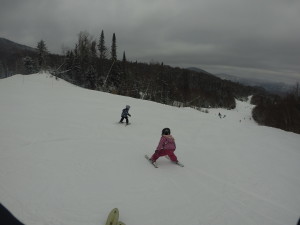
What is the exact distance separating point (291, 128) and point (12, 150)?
3202 cm

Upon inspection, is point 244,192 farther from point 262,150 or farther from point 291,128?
point 291,128

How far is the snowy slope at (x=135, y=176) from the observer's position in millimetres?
5410

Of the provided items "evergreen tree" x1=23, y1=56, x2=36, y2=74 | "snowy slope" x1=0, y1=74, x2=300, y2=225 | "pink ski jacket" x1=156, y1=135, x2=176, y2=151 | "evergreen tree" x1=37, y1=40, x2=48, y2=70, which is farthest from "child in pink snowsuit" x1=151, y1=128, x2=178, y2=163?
"evergreen tree" x1=23, y1=56, x2=36, y2=74

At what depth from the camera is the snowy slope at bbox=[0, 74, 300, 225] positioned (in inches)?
213

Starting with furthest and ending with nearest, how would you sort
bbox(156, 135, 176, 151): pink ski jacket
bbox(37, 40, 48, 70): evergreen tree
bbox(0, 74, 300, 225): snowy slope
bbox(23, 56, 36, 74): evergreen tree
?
bbox(23, 56, 36, 74): evergreen tree
bbox(37, 40, 48, 70): evergreen tree
bbox(156, 135, 176, 151): pink ski jacket
bbox(0, 74, 300, 225): snowy slope

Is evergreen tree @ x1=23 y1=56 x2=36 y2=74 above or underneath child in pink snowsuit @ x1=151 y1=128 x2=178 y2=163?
above

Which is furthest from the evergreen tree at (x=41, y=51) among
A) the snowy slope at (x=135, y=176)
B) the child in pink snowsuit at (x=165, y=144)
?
the child in pink snowsuit at (x=165, y=144)

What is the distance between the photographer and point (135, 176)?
7219 mm

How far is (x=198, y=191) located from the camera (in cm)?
663

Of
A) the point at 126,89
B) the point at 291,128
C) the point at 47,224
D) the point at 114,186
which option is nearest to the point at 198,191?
the point at 114,186

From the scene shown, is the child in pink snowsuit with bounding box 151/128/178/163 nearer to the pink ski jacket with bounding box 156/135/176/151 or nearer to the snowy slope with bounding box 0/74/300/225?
the pink ski jacket with bounding box 156/135/176/151

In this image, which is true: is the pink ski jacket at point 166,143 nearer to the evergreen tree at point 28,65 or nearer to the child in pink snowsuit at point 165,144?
the child in pink snowsuit at point 165,144

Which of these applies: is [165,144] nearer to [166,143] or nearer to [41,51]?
[166,143]

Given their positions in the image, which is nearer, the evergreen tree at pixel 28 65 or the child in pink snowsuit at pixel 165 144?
the child in pink snowsuit at pixel 165 144
